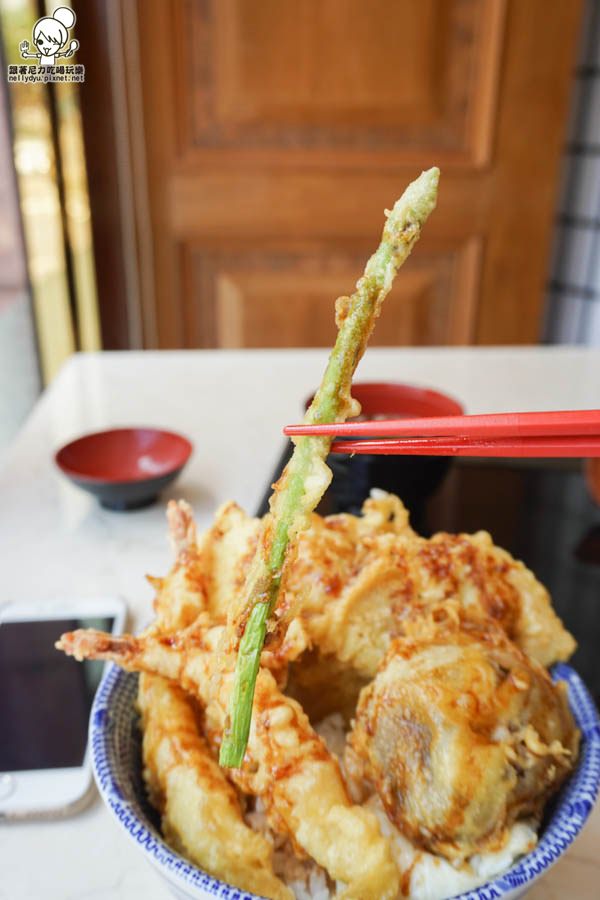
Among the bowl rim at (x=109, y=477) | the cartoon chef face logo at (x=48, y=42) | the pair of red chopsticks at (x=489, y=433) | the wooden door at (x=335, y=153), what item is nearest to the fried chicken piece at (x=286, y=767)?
the pair of red chopsticks at (x=489, y=433)

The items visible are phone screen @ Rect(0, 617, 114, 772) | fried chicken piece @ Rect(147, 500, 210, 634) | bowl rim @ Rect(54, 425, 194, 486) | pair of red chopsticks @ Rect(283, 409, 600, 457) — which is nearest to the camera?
pair of red chopsticks @ Rect(283, 409, 600, 457)

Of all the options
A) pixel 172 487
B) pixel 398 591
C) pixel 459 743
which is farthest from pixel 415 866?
pixel 172 487

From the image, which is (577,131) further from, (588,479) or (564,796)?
(564,796)

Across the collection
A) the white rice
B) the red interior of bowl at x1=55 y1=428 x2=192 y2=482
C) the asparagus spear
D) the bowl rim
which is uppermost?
the asparagus spear

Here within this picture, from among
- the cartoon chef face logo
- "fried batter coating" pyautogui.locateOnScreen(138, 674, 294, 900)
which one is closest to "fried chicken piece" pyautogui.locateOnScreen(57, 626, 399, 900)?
"fried batter coating" pyautogui.locateOnScreen(138, 674, 294, 900)

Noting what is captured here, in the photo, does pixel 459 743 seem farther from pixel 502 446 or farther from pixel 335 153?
pixel 335 153

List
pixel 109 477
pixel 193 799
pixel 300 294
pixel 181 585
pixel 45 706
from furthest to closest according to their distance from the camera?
pixel 300 294, pixel 109 477, pixel 45 706, pixel 181 585, pixel 193 799

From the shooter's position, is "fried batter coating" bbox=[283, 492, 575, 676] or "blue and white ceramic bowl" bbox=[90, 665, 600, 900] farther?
"fried batter coating" bbox=[283, 492, 575, 676]

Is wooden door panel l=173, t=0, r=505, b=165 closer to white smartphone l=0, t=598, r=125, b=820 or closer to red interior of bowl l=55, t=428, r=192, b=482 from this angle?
red interior of bowl l=55, t=428, r=192, b=482
